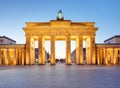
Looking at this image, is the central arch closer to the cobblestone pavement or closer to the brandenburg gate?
the brandenburg gate

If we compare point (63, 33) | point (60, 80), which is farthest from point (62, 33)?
point (60, 80)

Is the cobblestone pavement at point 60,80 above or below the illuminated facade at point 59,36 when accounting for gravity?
below

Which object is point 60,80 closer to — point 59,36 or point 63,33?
point 63,33

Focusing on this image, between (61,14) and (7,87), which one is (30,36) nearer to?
(61,14)

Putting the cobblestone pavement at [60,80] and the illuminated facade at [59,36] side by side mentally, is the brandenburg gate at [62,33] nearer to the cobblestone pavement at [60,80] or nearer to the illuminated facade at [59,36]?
the illuminated facade at [59,36]

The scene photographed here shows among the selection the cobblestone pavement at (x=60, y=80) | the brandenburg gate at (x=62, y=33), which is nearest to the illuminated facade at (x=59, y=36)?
the brandenburg gate at (x=62, y=33)

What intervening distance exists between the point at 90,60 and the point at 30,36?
21038 millimetres

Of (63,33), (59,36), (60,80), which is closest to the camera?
(60,80)

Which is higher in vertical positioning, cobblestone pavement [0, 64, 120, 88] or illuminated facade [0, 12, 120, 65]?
illuminated facade [0, 12, 120, 65]

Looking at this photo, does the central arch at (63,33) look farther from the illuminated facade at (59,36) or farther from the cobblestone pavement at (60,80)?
→ the cobblestone pavement at (60,80)

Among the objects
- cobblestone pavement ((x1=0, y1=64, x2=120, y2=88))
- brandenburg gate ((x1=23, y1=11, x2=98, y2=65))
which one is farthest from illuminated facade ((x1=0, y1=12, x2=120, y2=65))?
cobblestone pavement ((x1=0, y1=64, x2=120, y2=88))

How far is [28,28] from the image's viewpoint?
73438 mm

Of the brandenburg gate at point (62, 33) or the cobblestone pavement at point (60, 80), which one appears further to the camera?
the brandenburg gate at point (62, 33)

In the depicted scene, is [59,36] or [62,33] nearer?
[62,33]
